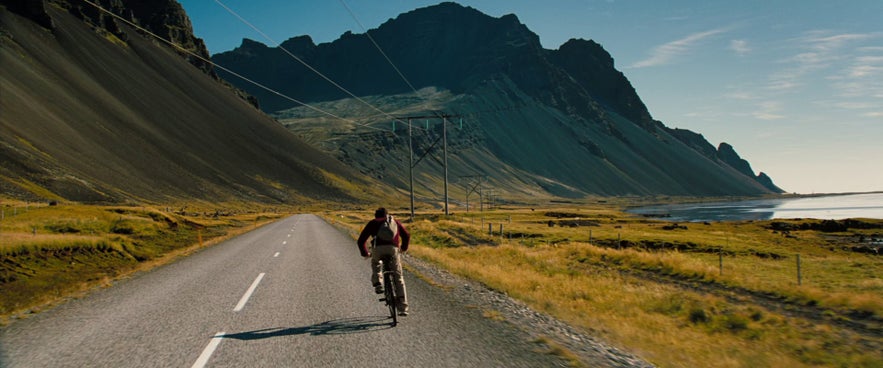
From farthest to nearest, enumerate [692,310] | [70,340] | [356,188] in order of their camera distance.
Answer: [356,188] < [692,310] < [70,340]

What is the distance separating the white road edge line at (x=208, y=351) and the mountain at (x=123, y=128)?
3455 inches

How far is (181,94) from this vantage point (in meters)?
155

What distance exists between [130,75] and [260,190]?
52259 mm

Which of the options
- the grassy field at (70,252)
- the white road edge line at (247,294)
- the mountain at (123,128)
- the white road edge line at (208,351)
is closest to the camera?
the white road edge line at (208,351)

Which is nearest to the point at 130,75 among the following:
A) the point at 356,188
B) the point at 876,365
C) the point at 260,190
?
the point at 260,190

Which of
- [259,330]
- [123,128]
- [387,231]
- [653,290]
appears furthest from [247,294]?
[123,128]

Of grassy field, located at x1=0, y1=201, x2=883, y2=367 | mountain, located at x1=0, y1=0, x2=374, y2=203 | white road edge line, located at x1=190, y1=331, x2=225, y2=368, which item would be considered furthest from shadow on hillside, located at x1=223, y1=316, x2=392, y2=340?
mountain, located at x1=0, y1=0, x2=374, y2=203

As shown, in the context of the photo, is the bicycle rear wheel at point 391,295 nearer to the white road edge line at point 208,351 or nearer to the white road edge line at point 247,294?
the white road edge line at point 208,351

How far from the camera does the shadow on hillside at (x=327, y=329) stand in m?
7.98

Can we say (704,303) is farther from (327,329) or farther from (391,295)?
(327,329)

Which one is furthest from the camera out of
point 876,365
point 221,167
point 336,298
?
point 221,167

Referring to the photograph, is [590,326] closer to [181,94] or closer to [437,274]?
[437,274]

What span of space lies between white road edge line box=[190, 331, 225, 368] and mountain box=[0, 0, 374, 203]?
288ft

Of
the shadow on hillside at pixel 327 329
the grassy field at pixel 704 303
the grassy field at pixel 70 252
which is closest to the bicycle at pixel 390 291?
the shadow on hillside at pixel 327 329
